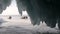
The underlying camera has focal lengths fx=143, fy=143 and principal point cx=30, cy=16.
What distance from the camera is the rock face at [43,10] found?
3.32ft

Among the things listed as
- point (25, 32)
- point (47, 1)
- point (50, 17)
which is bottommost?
point (25, 32)

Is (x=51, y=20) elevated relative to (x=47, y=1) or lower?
lower

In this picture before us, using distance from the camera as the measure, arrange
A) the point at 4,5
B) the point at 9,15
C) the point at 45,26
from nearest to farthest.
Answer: the point at 4,5 < the point at 45,26 < the point at 9,15

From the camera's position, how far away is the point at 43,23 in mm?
1059

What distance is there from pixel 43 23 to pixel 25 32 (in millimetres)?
178

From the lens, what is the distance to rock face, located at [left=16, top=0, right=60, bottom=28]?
1.01 m

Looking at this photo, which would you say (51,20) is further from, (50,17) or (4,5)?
(4,5)

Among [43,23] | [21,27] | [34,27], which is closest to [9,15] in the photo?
[21,27]

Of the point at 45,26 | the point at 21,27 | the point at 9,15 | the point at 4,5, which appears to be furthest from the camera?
the point at 9,15

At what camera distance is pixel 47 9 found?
1037 mm

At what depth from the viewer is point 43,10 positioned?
40.8 inches

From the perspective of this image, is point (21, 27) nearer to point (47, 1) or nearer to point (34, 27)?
point (34, 27)

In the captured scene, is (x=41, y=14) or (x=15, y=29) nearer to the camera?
(x=41, y=14)

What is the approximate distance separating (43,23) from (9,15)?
695mm
